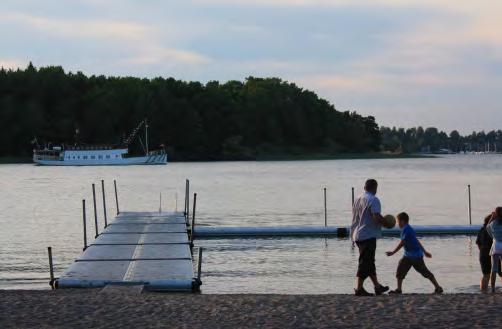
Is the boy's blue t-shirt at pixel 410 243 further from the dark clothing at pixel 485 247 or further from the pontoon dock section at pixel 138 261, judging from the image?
the pontoon dock section at pixel 138 261

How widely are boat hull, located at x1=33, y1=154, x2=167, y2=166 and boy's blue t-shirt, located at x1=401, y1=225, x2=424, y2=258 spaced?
159667mm

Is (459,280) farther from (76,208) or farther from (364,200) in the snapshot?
(76,208)

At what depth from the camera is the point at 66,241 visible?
3650 centimetres

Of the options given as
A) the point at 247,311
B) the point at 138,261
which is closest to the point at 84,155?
the point at 138,261

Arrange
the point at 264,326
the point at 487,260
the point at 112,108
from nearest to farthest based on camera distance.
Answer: the point at 264,326 → the point at 487,260 → the point at 112,108

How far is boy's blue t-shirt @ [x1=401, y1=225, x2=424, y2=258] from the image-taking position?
1680 centimetres

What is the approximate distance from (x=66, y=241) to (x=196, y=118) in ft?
502

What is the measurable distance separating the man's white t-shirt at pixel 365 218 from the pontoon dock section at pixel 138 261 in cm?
404

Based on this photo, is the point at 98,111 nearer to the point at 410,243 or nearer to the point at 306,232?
the point at 306,232

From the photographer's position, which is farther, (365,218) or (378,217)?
(365,218)

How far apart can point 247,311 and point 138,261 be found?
28.7ft

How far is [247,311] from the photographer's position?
13.7m

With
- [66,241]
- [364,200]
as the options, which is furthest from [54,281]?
[66,241]

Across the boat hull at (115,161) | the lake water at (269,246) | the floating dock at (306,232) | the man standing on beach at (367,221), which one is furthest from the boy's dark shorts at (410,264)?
the boat hull at (115,161)
